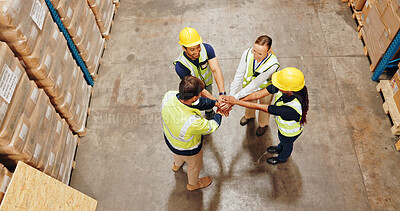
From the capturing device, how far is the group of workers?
306 centimetres

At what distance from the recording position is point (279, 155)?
4.26 metres

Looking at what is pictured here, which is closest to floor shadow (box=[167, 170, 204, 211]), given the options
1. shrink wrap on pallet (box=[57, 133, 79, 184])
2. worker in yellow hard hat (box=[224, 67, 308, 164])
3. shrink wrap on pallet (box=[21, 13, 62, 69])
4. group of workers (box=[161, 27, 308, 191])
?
group of workers (box=[161, 27, 308, 191])

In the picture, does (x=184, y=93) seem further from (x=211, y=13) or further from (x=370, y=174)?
(x=211, y=13)

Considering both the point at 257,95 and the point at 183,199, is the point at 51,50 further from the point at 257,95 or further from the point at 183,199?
the point at 257,95

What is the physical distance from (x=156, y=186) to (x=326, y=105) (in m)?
3.21

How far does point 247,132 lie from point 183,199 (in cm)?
152

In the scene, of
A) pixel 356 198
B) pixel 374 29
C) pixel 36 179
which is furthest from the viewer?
pixel 374 29

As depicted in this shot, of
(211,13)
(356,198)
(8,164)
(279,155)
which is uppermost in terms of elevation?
(8,164)

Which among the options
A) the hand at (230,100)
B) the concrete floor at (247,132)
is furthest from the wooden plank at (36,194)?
the hand at (230,100)

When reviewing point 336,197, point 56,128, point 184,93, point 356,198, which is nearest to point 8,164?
point 56,128

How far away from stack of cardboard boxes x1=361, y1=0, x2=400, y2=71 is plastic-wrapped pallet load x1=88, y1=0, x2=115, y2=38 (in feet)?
17.5

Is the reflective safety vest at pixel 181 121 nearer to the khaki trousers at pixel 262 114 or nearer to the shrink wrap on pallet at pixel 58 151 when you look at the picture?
the khaki trousers at pixel 262 114

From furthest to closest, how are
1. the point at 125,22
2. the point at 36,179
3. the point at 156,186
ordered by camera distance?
the point at 125,22, the point at 156,186, the point at 36,179

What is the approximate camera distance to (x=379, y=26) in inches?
200
